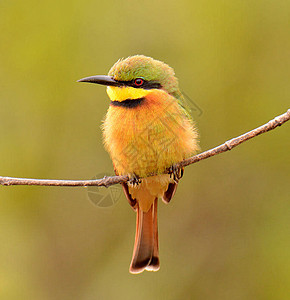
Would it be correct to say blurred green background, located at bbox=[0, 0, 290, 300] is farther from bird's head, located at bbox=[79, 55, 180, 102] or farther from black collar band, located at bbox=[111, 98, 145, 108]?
black collar band, located at bbox=[111, 98, 145, 108]

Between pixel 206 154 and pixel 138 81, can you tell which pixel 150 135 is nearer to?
pixel 138 81

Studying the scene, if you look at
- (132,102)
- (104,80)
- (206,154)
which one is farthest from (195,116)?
Result: (206,154)

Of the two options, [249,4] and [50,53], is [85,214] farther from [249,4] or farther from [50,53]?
[249,4]

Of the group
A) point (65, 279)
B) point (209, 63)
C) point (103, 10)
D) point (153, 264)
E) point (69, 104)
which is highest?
point (103, 10)

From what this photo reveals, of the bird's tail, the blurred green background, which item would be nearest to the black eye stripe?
the bird's tail

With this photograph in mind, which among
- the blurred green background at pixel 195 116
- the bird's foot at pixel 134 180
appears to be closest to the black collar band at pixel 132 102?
the bird's foot at pixel 134 180

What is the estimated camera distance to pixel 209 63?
4.86 metres

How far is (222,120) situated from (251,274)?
1163mm

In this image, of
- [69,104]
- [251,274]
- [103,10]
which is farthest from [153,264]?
[103,10]

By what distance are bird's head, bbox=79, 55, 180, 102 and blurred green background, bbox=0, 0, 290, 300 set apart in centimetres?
106

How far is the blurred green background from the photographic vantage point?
4.72m

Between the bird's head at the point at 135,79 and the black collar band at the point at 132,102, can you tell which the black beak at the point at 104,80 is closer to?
the bird's head at the point at 135,79

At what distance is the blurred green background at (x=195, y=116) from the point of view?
4723mm

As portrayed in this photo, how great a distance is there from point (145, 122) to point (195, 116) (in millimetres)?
1223
